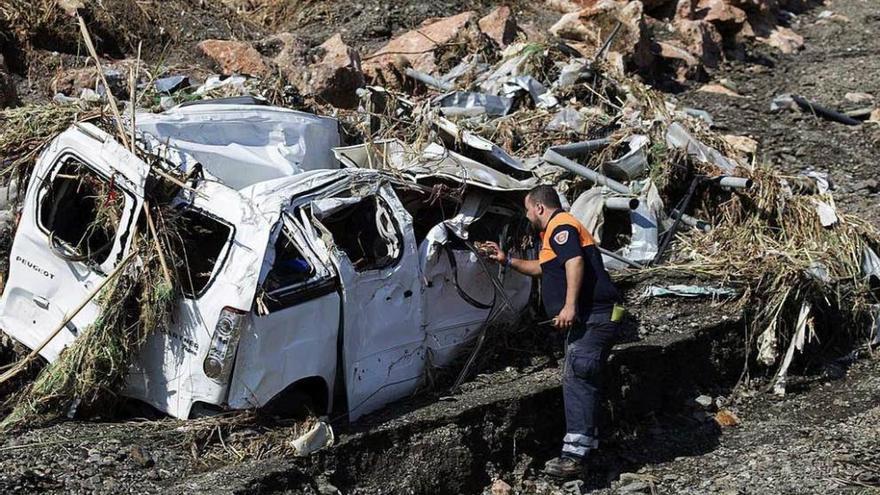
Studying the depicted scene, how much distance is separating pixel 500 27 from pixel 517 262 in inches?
272

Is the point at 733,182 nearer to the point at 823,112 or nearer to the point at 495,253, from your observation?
the point at 495,253

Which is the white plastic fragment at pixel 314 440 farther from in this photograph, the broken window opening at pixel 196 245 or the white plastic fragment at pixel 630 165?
the white plastic fragment at pixel 630 165

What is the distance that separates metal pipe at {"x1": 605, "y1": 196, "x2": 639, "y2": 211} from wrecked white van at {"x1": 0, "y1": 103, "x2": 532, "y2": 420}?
1.84m

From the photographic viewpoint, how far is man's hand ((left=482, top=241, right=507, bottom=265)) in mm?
7527

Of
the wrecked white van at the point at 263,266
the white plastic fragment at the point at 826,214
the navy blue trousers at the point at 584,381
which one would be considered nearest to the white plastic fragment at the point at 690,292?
the white plastic fragment at the point at 826,214

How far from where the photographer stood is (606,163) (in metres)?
9.96

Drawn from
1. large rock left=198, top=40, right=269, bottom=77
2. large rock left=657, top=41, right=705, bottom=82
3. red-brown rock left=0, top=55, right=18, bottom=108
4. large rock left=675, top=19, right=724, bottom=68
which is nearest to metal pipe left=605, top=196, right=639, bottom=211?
large rock left=198, top=40, right=269, bottom=77

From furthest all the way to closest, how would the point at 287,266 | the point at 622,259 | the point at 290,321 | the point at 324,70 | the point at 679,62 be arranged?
1. the point at 679,62
2. the point at 324,70
3. the point at 622,259
4. the point at 287,266
5. the point at 290,321

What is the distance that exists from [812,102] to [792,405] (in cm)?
755

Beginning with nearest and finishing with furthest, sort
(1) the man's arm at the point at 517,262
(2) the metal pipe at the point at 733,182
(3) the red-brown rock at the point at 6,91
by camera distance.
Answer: (1) the man's arm at the point at 517,262 → (2) the metal pipe at the point at 733,182 → (3) the red-brown rock at the point at 6,91

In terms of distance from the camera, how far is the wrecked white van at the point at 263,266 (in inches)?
253

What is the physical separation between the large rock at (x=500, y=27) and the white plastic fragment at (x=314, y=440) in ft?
25.5

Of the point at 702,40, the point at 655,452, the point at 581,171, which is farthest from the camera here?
the point at 702,40

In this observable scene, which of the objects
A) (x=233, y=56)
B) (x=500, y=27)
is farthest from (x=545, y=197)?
(x=500, y=27)
